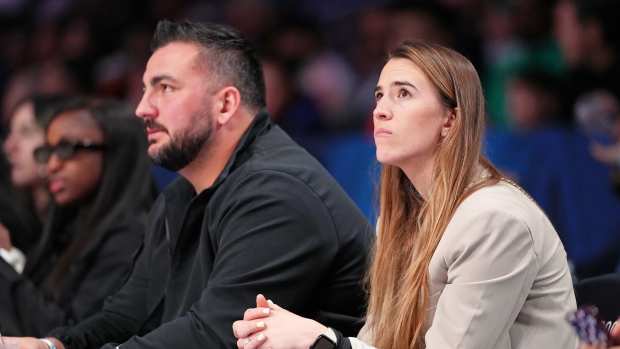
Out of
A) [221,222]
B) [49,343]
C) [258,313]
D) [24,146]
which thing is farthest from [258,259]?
[24,146]

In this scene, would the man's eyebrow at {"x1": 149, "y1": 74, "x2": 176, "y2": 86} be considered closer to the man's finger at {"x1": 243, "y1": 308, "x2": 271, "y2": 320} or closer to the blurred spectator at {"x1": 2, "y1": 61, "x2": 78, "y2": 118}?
the man's finger at {"x1": 243, "y1": 308, "x2": 271, "y2": 320}

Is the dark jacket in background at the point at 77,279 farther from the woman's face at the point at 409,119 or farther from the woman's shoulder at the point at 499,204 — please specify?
the woman's shoulder at the point at 499,204

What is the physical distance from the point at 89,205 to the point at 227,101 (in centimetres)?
107

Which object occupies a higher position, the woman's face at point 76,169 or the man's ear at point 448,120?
the man's ear at point 448,120

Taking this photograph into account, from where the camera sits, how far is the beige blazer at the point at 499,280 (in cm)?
264

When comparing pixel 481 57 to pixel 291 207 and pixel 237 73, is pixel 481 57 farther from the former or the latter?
pixel 291 207

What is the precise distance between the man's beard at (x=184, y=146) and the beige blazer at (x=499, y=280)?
933mm

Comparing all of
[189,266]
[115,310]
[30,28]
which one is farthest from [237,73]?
[30,28]

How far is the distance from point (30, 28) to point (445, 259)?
7.44m

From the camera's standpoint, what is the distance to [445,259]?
2.74 metres

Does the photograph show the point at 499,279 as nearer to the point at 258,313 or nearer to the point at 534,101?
the point at 258,313

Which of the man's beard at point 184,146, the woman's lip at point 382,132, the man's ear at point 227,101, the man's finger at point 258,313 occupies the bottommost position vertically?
the man's finger at point 258,313

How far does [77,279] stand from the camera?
13.5ft

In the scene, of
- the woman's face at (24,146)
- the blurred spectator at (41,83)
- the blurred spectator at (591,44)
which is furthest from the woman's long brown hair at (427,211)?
the blurred spectator at (41,83)
